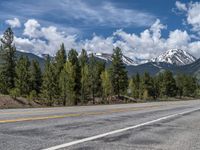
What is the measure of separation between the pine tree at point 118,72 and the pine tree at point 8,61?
2688 centimetres

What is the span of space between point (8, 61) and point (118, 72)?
29505 millimetres

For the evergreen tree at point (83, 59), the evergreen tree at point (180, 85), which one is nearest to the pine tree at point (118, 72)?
the evergreen tree at point (83, 59)

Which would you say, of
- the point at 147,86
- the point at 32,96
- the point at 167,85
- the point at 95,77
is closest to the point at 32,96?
the point at 32,96

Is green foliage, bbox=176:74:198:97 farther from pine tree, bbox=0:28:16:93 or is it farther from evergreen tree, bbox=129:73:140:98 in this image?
pine tree, bbox=0:28:16:93

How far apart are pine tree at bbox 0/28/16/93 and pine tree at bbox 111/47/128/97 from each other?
26.9 m

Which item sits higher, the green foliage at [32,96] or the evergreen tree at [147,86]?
the evergreen tree at [147,86]

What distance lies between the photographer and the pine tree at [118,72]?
302 feet

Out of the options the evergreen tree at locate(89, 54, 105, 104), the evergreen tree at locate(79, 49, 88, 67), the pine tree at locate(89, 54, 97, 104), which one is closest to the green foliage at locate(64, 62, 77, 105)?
the evergreen tree at locate(89, 54, 105, 104)

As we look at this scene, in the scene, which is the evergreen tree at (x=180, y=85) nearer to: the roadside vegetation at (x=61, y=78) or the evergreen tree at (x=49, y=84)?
the roadside vegetation at (x=61, y=78)

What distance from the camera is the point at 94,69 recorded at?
86688 millimetres

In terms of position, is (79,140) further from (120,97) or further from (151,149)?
(120,97)

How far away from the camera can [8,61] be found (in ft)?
245

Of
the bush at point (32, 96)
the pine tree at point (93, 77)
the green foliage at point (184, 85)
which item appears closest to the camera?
the bush at point (32, 96)

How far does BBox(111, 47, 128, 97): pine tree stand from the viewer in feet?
302
